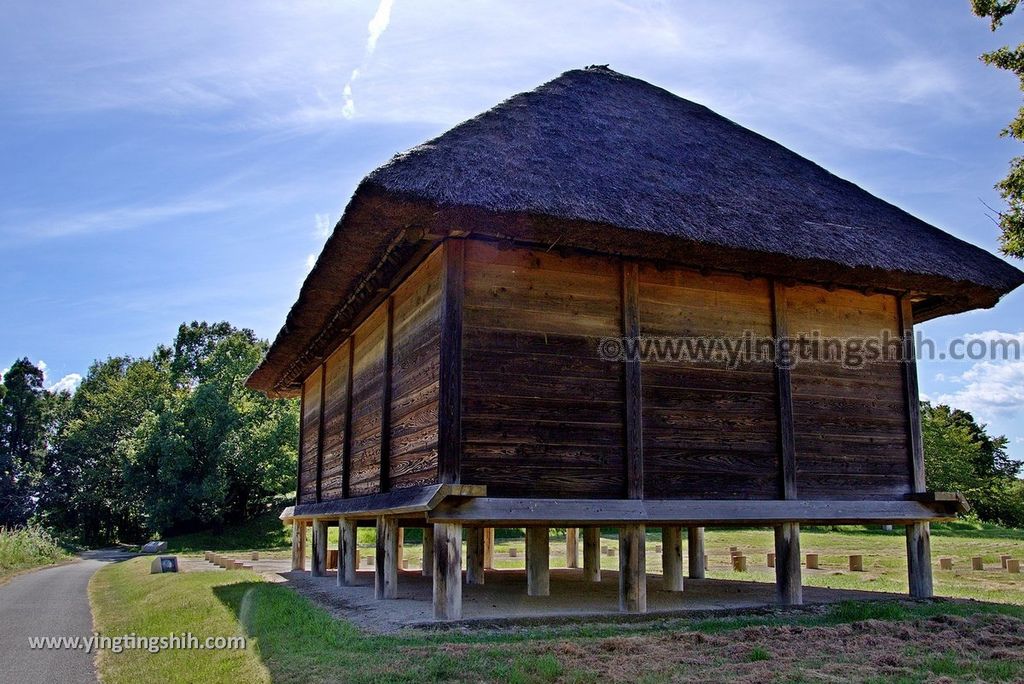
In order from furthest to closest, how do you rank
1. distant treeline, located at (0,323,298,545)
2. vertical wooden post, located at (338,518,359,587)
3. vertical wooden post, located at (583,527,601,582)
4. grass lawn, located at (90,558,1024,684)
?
distant treeline, located at (0,323,298,545) → vertical wooden post, located at (583,527,601,582) → vertical wooden post, located at (338,518,359,587) → grass lawn, located at (90,558,1024,684)

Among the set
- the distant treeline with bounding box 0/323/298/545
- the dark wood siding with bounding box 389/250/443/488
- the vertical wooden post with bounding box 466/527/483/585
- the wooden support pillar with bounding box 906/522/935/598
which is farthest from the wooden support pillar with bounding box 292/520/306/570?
the distant treeline with bounding box 0/323/298/545

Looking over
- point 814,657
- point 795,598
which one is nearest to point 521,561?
point 795,598

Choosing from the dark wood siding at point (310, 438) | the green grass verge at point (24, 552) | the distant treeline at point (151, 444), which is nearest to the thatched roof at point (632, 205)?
the dark wood siding at point (310, 438)

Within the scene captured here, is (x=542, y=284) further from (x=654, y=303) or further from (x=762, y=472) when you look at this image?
(x=762, y=472)

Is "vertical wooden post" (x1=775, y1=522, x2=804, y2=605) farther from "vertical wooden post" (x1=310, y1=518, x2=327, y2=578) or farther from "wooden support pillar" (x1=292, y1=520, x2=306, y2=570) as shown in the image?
"wooden support pillar" (x1=292, y1=520, x2=306, y2=570)

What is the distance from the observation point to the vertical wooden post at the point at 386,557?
9.96 meters

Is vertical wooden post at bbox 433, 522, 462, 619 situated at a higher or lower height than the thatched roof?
lower

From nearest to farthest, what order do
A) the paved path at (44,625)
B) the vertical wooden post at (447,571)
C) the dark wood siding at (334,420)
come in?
the vertical wooden post at (447,571), the paved path at (44,625), the dark wood siding at (334,420)

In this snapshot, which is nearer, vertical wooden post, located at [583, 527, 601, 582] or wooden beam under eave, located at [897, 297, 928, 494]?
wooden beam under eave, located at [897, 297, 928, 494]

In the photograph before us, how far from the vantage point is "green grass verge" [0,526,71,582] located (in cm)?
2495

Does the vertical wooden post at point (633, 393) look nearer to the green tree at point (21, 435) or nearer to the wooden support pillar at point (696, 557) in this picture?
the wooden support pillar at point (696, 557)

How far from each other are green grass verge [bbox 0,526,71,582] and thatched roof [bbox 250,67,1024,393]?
18.3 metres

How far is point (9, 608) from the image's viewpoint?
14039mm

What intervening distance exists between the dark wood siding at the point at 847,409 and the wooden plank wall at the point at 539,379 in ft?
8.34
